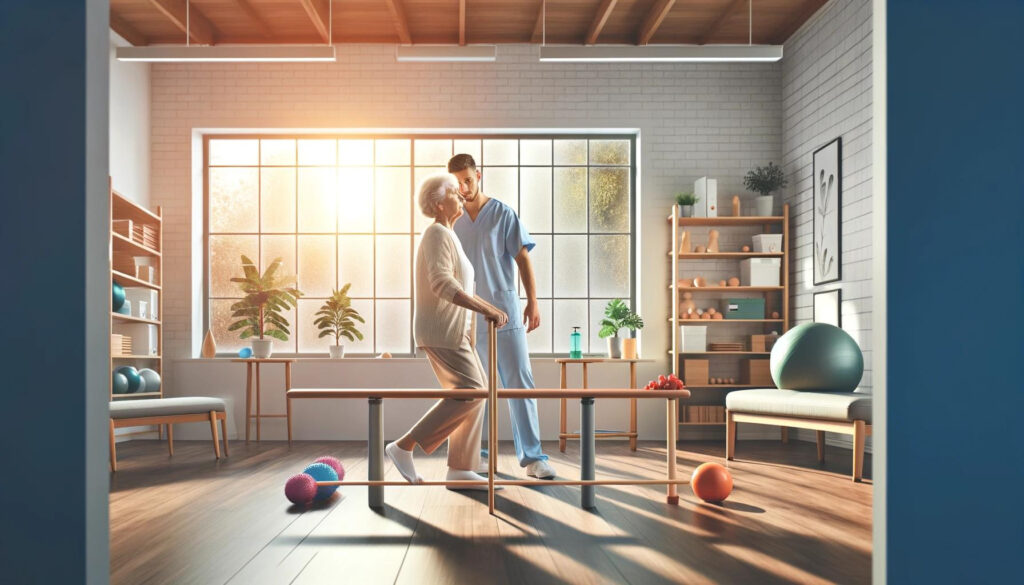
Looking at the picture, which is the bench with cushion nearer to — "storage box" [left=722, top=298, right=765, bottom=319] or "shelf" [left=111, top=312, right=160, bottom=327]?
"shelf" [left=111, top=312, right=160, bottom=327]

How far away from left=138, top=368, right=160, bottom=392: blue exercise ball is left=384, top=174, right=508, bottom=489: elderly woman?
341 centimetres

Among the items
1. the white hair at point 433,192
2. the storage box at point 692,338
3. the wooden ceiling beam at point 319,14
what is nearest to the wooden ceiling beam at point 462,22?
the wooden ceiling beam at point 319,14

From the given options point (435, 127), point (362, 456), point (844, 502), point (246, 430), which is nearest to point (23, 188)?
point (844, 502)

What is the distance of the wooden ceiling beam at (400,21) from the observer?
689 cm

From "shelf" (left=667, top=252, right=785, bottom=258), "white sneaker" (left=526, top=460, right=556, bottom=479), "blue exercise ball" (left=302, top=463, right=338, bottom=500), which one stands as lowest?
"white sneaker" (left=526, top=460, right=556, bottom=479)

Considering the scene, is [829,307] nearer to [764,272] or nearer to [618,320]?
[764,272]

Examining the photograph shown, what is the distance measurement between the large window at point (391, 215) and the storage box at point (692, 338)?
2.85ft

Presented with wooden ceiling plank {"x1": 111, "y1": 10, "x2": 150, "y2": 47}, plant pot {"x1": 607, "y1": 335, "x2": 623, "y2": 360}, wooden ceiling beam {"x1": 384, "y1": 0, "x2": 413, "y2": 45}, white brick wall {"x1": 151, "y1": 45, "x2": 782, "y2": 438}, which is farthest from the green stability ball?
wooden ceiling plank {"x1": 111, "y1": 10, "x2": 150, "y2": 47}

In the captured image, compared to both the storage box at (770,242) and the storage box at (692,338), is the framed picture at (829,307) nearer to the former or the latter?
the storage box at (770,242)

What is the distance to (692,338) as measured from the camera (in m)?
7.50

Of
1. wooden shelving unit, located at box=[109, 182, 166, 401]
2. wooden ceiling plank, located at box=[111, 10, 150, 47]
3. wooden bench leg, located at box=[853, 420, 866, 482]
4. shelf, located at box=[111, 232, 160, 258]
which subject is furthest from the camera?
wooden ceiling plank, located at box=[111, 10, 150, 47]

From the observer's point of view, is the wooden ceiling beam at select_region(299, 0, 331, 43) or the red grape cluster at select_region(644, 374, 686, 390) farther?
the wooden ceiling beam at select_region(299, 0, 331, 43)

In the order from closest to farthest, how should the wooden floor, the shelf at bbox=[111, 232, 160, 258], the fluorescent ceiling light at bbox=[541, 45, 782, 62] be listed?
the wooden floor < the fluorescent ceiling light at bbox=[541, 45, 782, 62] < the shelf at bbox=[111, 232, 160, 258]

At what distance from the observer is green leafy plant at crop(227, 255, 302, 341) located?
7.59m
